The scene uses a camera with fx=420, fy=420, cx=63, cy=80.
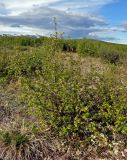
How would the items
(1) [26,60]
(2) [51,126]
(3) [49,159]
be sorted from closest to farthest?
(3) [49,159], (2) [51,126], (1) [26,60]

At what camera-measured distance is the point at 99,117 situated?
7.17 m

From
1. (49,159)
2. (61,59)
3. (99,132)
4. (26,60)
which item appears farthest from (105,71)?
(26,60)

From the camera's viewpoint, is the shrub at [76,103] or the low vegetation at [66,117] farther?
the shrub at [76,103]

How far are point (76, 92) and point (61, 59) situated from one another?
3.34ft

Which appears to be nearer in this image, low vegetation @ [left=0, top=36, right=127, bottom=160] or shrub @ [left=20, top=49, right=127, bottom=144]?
low vegetation @ [left=0, top=36, right=127, bottom=160]

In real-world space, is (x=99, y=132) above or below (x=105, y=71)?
below

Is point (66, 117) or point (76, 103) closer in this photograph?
point (66, 117)

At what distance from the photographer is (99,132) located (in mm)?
7105

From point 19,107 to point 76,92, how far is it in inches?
58.6

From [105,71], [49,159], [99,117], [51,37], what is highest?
[51,37]

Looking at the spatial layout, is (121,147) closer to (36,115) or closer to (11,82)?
(36,115)

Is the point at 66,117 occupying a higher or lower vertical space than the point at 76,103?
lower

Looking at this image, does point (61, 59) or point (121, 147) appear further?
point (61, 59)

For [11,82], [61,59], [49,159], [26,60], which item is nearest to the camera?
[49,159]
